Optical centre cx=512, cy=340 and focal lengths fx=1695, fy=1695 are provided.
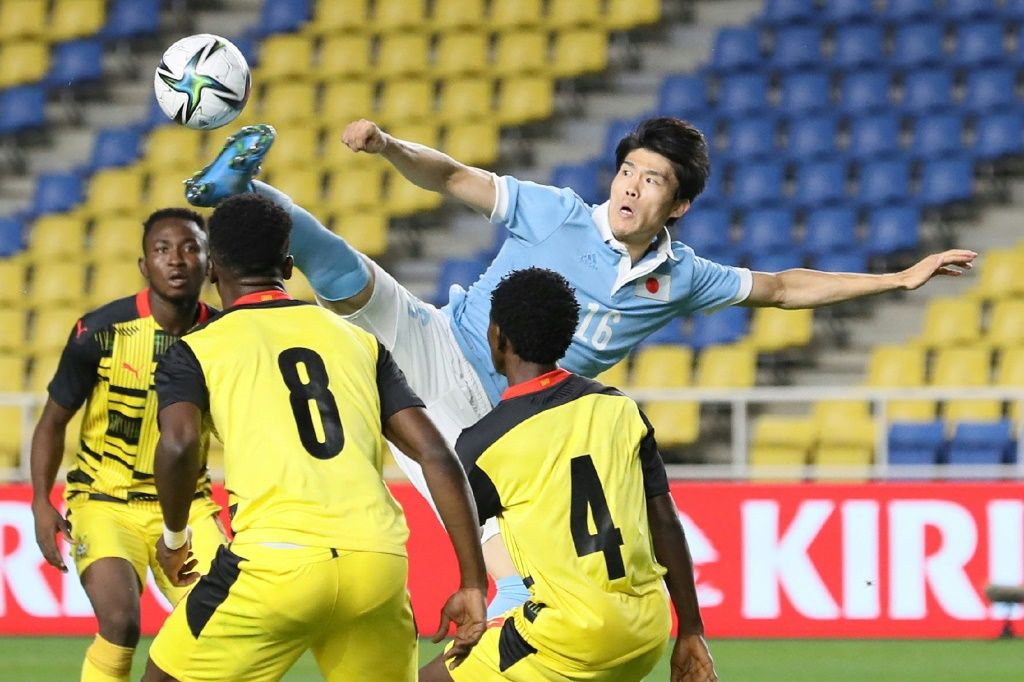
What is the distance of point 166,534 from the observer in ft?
15.8

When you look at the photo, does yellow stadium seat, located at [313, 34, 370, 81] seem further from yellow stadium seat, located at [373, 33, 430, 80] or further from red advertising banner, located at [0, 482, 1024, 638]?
red advertising banner, located at [0, 482, 1024, 638]

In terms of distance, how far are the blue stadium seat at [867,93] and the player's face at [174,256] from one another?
393 inches

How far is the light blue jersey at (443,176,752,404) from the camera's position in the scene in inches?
226

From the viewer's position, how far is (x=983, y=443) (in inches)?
462

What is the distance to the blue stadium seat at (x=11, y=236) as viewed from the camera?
1594 centimetres

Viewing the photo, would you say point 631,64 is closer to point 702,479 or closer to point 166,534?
point 702,479

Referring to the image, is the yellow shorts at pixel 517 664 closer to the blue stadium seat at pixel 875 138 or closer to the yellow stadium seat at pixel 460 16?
the blue stadium seat at pixel 875 138

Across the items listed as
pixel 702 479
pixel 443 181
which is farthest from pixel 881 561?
pixel 443 181

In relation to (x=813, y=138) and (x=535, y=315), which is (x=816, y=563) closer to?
(x=813, y=138)

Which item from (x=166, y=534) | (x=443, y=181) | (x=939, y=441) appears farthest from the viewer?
(x=939, y=441)

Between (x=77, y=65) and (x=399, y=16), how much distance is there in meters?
3.39

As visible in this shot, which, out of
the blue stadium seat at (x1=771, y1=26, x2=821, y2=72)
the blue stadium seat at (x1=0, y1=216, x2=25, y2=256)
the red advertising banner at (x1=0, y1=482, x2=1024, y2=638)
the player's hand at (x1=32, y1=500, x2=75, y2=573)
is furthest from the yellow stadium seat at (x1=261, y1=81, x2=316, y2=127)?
the player's hand at (x1=32, y1=500, x2=75, y2=573)

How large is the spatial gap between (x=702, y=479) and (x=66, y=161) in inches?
300

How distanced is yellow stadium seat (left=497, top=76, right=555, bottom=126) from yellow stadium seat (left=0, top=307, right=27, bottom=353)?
4780mm
